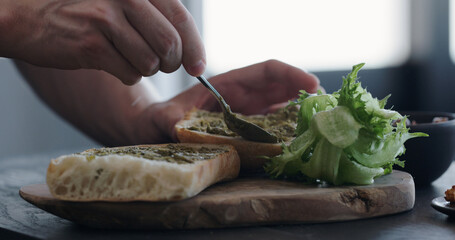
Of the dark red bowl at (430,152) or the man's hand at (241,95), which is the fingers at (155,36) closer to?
the dark red bowl at (430,152)

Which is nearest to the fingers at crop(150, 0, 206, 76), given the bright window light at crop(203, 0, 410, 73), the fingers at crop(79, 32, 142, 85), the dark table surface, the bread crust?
the fingers at crop(79, 32, 142, 85)

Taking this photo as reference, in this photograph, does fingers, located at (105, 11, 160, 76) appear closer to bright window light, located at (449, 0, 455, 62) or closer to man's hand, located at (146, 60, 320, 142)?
man's hand, located at (146, 60, 320, 142)

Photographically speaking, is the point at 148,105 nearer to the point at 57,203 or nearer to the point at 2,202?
the point at 2,202

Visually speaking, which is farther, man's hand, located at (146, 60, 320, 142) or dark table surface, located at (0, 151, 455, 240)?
man's hand, located at (146, 60, 320, 142)

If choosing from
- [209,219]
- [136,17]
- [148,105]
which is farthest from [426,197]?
[148,105]

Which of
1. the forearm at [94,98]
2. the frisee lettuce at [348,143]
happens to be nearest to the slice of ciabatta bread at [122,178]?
the frisee lettuce at [348,143]

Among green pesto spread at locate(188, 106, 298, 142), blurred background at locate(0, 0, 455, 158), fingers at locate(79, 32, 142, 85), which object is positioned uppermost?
fingers at locate(79, 32, 142, 85)

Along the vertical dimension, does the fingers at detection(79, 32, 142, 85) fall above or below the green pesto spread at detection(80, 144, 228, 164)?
above
